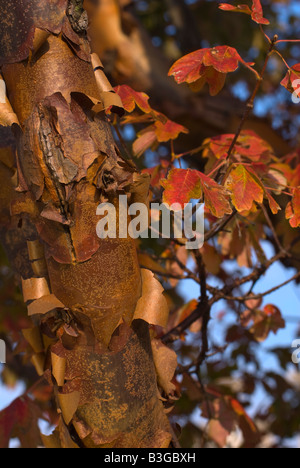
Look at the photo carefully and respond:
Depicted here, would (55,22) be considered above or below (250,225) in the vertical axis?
above

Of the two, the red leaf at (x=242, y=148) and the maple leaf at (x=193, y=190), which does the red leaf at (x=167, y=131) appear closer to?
Answer: the red leaf at (x=242, y=148)

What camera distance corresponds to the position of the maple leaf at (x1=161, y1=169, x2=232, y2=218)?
0.76 meters

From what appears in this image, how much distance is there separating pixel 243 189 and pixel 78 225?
0.29 meters

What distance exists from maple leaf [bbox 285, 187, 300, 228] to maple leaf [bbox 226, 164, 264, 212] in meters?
0.07

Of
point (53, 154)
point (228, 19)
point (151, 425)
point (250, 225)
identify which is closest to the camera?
point (53, 154)

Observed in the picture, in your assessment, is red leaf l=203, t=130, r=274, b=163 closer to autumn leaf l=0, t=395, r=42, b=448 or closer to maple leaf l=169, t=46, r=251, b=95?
maple leaf l=169, t=46, r=251, b=95

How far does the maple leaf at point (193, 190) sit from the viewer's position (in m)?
0.76

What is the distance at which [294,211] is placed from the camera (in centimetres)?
83

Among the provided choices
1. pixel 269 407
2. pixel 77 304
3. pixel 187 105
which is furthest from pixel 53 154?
pixel 269 407

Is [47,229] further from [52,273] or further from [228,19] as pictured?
[228,19]

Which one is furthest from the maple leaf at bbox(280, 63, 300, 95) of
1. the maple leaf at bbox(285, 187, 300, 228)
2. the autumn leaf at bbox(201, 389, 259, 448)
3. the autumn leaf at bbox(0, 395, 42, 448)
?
the autumn leaf at bbox(0, 395, 42, 448)

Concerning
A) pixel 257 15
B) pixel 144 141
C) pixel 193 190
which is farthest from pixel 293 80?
pixel 144 141

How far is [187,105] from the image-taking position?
2.10 meters

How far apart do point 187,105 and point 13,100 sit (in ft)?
4.81
